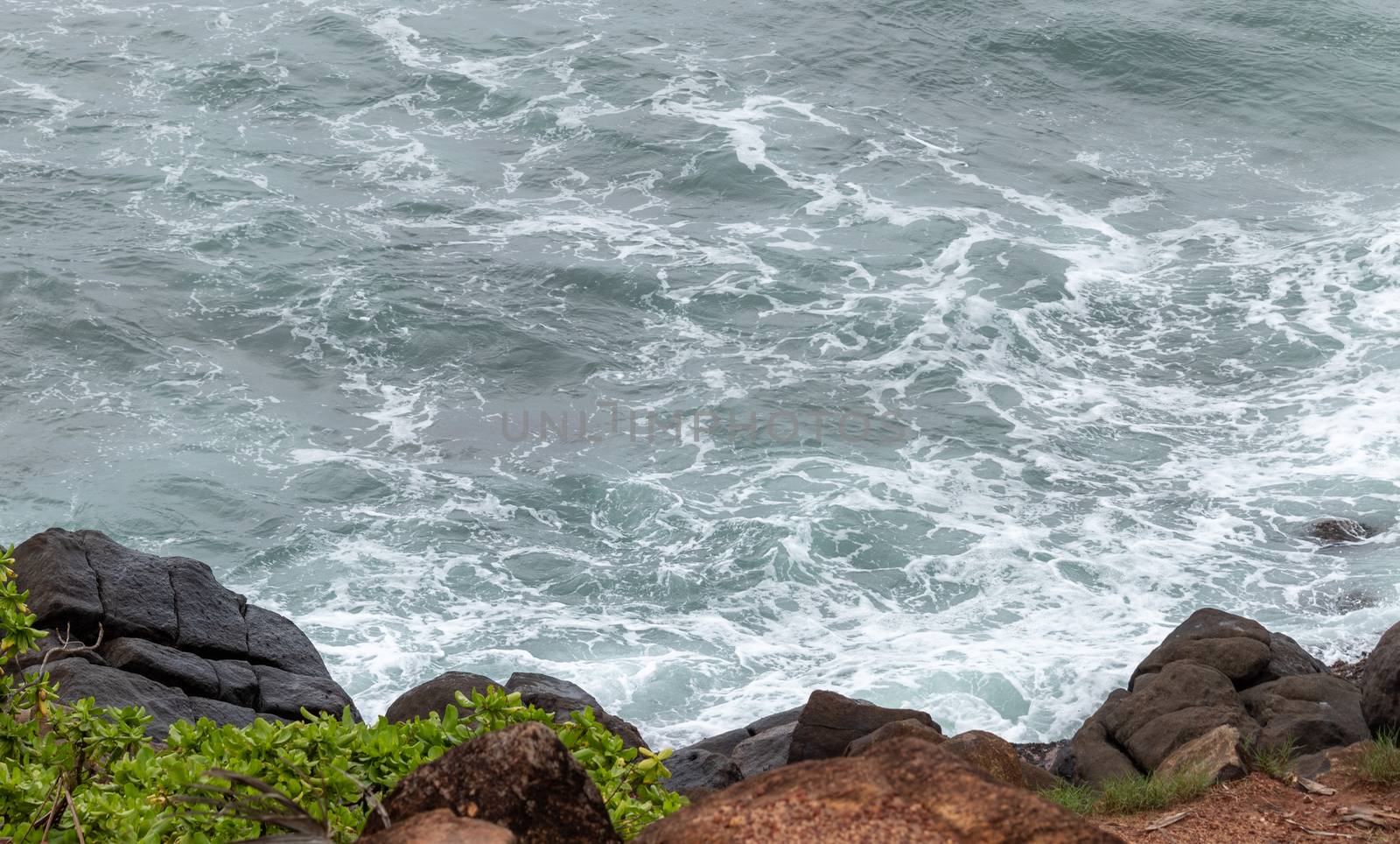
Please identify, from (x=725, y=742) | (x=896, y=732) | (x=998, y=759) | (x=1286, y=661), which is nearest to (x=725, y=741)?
(x=725, y=742)

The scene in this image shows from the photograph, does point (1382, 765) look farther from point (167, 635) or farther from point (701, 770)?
point (167, 635)

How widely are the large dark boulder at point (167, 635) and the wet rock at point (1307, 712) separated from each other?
7.91 meters

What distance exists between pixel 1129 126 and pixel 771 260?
38.6ft

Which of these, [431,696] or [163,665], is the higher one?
[163,665]

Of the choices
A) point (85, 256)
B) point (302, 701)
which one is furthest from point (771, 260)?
point (302, 701)

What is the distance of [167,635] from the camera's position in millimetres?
11219

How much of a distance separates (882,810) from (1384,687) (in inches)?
315

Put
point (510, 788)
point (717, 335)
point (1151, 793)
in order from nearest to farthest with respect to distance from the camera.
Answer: point (510, 788)
point (1151, 793)
point (717, 335)

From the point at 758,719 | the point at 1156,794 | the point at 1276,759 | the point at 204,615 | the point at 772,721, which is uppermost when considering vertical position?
the point at 1156,794

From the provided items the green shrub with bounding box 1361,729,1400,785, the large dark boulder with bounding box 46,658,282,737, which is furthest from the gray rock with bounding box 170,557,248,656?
the green shrub with bounding box 1361,729,1400,785

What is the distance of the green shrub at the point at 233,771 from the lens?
4500 mm

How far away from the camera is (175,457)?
1838 cm

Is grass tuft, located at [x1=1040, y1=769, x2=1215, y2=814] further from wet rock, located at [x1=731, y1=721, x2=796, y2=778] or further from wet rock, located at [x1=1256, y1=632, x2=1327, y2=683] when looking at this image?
wet rock, located at [x1=1256, y1=632, x2=1327, y2=683]

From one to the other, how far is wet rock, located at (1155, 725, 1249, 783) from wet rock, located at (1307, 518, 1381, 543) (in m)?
7.30
